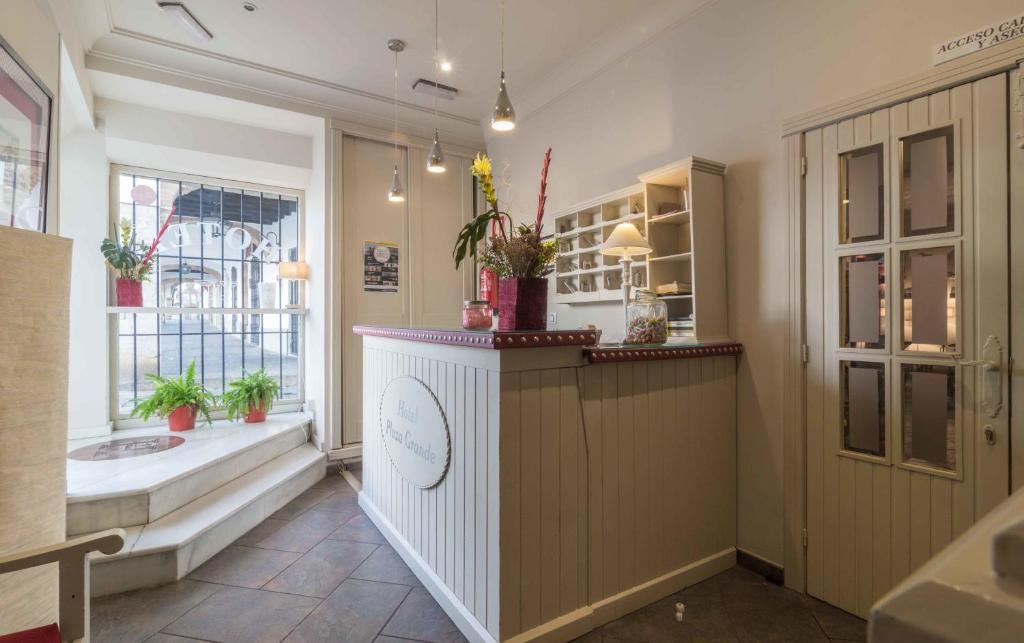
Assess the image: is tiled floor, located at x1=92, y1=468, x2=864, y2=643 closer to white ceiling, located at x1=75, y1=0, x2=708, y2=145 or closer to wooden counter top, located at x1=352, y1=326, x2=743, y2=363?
wooden counter top, located at x1=352, y1=326, x2=743, y2=363

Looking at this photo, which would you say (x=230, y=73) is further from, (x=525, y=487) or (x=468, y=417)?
(x=525, y=487)

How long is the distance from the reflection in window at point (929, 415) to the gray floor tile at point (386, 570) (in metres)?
2.41

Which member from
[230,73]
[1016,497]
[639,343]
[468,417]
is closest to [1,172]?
[468,417]

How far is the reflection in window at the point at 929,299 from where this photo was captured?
1931 mm

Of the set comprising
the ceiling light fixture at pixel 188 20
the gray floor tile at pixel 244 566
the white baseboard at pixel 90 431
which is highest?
the ceiling light fixture at pixel 188 20

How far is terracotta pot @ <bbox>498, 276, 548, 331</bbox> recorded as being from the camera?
197 cm

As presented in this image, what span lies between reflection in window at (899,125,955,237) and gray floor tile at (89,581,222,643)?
146 inches

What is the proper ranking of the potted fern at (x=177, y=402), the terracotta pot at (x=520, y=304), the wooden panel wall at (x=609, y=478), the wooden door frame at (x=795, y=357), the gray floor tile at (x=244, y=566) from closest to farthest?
the wooden panel wall at (x=609, y=478)
the terracotta pot at (x=520, y=304)
the wooden door frame at (x=795, y=357)
the gray floor tile at (x=244, y=566)
the potted fern at (x=177, y=402)

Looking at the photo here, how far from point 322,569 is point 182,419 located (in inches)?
90.6

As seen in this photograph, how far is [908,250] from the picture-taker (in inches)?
80.3

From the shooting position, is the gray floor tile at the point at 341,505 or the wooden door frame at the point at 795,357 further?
the gray floor tile at the point at 341,505

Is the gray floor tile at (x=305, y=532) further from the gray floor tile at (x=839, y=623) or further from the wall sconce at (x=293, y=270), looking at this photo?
the gray floor tile at (x=839, y=623)

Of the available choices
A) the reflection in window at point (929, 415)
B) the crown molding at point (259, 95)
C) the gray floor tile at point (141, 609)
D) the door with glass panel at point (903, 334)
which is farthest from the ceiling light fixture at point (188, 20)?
the reflection in window at point (929, 415)

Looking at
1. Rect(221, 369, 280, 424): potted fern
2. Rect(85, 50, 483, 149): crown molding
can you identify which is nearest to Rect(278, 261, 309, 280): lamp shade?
Rect(221, 369, 280, 424): potted fern
